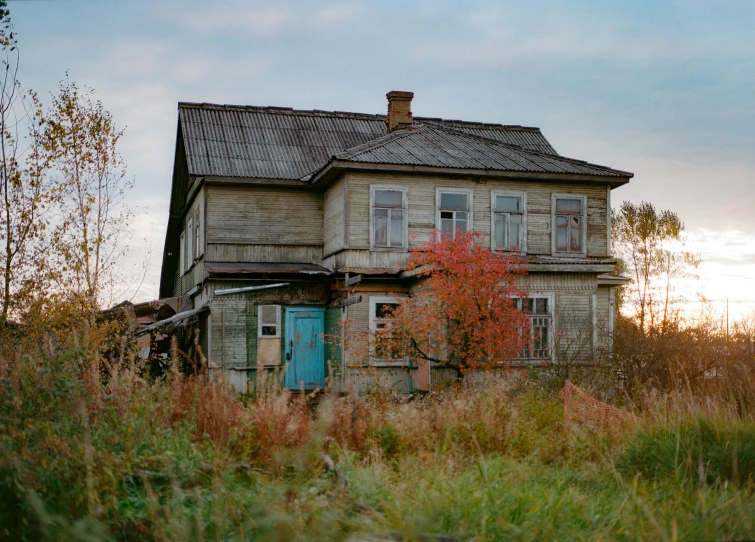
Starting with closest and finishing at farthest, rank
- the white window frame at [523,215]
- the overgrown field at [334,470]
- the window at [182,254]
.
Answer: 1. the overgrown field at [334,470]
2. the white window frame at [523,215]
3. the window at [182,254]

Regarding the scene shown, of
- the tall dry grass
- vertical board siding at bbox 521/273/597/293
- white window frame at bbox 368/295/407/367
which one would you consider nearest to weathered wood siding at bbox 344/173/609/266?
white window frame at bbox 368/295/407/367

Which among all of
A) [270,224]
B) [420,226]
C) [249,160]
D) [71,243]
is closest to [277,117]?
[249,160]

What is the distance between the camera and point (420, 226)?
69.2ft

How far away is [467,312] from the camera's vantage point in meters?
16.4

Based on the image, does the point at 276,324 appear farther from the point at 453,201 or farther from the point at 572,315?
the point at 572,315

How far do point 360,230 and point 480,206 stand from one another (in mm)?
3357

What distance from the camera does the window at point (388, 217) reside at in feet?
68.4

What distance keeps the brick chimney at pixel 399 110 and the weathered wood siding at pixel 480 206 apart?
3.40 meters

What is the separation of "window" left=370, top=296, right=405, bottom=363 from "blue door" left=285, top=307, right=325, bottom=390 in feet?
5.75

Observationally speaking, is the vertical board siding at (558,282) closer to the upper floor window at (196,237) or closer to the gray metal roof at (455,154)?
the gray metal roof at (455,154)

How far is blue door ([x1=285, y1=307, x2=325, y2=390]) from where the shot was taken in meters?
21.4

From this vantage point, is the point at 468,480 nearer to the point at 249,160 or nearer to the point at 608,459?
the point at 608,459

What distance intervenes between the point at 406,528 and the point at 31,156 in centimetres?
1235

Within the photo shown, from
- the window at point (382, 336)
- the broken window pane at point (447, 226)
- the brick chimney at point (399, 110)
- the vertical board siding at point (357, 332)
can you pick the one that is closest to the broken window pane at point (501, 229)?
the broken window pane at point (447, 226)
